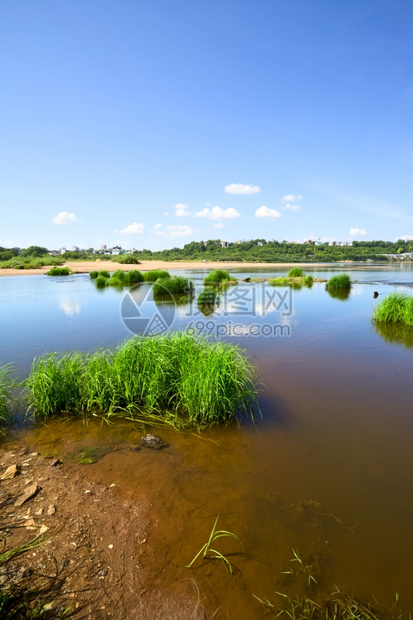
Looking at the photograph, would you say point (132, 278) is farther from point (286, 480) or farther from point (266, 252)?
point (266, 252)


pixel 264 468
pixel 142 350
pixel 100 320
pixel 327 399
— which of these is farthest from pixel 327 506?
pixel 100 320

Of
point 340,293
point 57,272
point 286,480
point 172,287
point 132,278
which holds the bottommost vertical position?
point 286,480

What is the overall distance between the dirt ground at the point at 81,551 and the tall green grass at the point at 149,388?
1.96 metres

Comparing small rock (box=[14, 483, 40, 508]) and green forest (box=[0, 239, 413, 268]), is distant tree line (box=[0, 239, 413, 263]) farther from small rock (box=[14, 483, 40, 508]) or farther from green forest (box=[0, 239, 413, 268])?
small rock (box=[14, 483, 40, 508])

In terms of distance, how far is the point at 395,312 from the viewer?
1551 centimetres

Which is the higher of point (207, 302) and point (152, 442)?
point (207, 302)

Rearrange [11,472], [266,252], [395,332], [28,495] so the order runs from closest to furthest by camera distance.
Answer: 1. [28,495]
2. [11,472]
3. [395,332]
4. [266,252]

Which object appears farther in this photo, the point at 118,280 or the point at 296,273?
the point at 296,273

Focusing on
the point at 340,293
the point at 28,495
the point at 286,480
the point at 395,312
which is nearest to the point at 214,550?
the point at 286,480

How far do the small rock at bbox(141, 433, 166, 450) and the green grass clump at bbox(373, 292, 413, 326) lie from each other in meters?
14.4

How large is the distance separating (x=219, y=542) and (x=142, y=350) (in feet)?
14.2

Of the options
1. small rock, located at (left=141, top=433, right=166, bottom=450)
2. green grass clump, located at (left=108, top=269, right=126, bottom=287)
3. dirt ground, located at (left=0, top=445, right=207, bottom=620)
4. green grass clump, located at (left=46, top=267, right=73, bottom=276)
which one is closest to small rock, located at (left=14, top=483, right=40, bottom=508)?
dirt ground, located at (left=0, top=445, right=207, bottom=620)

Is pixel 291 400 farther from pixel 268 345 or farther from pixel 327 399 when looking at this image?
pixel 268 345

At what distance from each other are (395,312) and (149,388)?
14.4 metres
